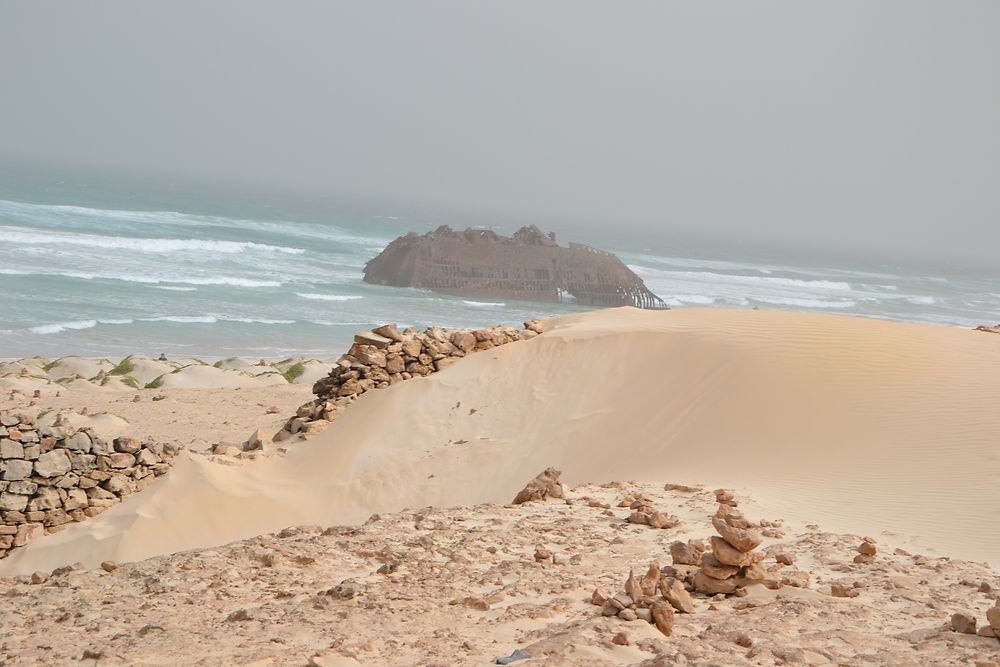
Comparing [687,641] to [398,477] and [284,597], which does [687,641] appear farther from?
[398,477]

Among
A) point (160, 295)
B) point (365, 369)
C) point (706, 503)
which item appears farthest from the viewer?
point (160, 295)

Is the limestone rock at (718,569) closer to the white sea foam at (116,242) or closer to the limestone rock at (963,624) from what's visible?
the limestone rock at (963,624)

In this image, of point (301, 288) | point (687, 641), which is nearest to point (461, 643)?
point (687, 641)

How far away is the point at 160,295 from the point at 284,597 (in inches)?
1202

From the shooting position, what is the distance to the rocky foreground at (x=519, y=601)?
14.5 feet

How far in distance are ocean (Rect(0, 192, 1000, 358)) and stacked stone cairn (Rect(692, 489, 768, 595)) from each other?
71.4ft

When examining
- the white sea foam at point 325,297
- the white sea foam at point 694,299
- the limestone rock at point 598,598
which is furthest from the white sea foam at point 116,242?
the limestone rock at point 598,598

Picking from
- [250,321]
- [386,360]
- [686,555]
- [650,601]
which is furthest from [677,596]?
[250,321]

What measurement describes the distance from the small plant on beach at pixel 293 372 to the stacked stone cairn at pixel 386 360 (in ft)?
21.9

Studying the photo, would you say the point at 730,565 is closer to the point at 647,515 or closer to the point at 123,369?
the point at 647,515

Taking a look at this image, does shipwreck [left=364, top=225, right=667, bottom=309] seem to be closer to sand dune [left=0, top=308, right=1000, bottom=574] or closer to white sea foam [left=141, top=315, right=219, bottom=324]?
white sea foam [left=141, top=315, right=219, bottom=324]

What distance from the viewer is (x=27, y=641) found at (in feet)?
16.1

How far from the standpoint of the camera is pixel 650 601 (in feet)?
15.9

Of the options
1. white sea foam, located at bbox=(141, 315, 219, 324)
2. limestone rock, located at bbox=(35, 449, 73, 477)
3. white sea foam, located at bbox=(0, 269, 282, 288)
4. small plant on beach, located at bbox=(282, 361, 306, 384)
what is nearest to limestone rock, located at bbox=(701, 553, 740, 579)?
limestone rock, located at bbox=(35, 449, 73, 477)
